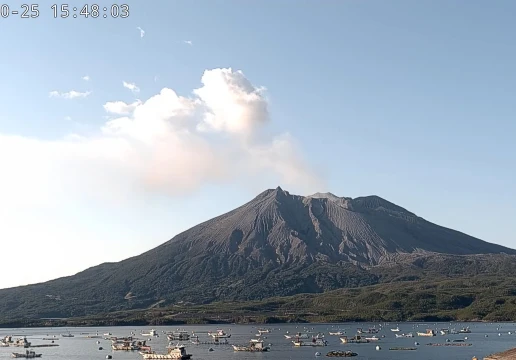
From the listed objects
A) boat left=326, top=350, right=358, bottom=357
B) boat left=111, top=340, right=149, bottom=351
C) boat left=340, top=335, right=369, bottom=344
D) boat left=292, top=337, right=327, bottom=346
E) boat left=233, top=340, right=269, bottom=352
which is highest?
boat left=111, top=340, right=149, bottom=351

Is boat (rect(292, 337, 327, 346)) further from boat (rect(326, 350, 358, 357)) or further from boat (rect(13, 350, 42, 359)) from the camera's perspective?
boat (rect(13, 350, 42, 359))

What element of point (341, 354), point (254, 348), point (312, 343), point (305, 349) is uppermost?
point (254, 348)

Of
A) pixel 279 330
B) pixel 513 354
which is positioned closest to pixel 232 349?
pixel 279 330

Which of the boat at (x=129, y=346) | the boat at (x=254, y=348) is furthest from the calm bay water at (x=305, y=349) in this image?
the boat at (x=129, y=346)

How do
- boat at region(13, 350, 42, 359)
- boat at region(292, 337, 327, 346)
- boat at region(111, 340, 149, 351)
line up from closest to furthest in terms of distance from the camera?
1. boat at region(13, 350, 42, 359)
2. boat at region(111, 340, 149, 351)
3. boat at region(292, 337, 327, 346)

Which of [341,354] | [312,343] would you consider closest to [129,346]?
[312,343]

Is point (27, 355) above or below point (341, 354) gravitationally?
above

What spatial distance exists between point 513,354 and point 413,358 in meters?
56.4

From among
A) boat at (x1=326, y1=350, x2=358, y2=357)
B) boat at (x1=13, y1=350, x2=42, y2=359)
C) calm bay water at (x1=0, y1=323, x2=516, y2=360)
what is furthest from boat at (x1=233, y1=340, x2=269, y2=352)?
boat at (x1=13, y1=350, x2=42, y2=359)

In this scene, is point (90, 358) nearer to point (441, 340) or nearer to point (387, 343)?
point (387, 343)

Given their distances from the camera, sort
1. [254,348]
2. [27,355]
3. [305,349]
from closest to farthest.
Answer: [27,355] < [254,348] < [305,349]

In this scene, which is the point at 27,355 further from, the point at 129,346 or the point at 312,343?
the point at 312,343

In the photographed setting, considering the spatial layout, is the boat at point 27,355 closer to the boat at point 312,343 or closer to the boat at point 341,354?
the boat at point 312,343

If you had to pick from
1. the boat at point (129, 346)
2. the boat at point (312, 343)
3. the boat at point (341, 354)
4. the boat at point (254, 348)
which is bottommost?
the boat at point (341, 354)
